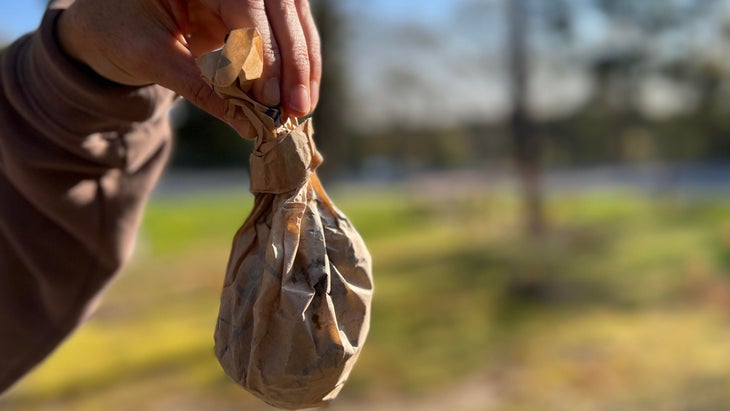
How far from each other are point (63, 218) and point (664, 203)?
7.48 metres

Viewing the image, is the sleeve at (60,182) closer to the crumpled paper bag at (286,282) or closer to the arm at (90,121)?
the arm at (90,121)

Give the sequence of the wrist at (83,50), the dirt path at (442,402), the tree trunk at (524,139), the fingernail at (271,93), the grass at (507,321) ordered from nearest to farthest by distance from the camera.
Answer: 1. the fingernail at (271,93)
2. the wrist at (83,50)
3. the dirt path at (442,402)
4. the grass at (507,321)
5. the tree trunk at (524,139)

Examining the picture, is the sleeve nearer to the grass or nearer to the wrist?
the wrist

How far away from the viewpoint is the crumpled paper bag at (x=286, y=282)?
3.19 feet

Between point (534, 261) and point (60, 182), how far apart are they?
19.7ft

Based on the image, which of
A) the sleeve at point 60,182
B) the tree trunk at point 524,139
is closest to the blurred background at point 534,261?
the tree trunk at point 524,139

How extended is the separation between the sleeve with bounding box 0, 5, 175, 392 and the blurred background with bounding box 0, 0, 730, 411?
3.63 m

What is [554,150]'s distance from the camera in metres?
8.28

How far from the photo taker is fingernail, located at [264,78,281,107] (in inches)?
38.2

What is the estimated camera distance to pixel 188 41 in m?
1.19

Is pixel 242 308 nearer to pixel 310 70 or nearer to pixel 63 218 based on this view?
pixel 310 70

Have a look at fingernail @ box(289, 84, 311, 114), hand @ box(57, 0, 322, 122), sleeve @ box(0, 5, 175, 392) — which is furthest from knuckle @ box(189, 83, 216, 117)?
sleeve @ box(0, 5, 175, 392)

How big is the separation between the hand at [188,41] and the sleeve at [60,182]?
0.07m

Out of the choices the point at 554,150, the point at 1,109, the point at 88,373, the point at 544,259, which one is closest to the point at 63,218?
the point at 1,109
